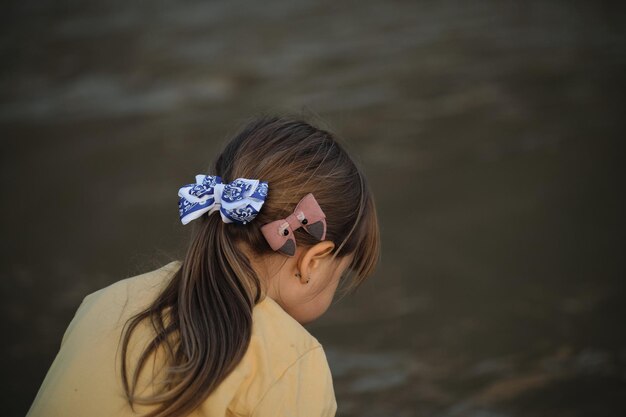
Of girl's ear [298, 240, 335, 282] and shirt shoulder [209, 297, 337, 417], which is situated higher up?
girl's ear [298, 240, 335, 282]

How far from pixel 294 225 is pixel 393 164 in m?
2.20

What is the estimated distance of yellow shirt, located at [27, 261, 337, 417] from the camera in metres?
1.24

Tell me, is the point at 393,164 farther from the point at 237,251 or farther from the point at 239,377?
the point at 239,377

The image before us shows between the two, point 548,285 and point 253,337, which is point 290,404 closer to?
point 253,337

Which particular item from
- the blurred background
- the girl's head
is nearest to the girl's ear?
the girl's head

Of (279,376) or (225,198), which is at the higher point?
(225,198)

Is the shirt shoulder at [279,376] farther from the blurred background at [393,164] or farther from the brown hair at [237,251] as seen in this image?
the blurred background at [393,164]

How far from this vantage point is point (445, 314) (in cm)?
269

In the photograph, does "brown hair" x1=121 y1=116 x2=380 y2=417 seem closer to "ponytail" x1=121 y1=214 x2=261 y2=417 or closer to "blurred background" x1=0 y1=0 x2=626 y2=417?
"ponytail" x1=121 y1=214 x2=261 y2=417

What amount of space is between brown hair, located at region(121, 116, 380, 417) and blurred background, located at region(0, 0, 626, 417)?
466mm

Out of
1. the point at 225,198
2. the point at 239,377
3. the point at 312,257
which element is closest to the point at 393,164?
Result: the point at 312,257

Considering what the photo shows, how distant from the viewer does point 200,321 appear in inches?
50.9

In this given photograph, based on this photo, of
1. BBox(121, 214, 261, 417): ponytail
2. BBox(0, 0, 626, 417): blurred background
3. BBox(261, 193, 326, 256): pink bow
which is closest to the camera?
BBox(121, 214, 261, 417): ponytail

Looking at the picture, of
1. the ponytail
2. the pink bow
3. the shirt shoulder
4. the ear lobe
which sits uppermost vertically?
the pink bow
